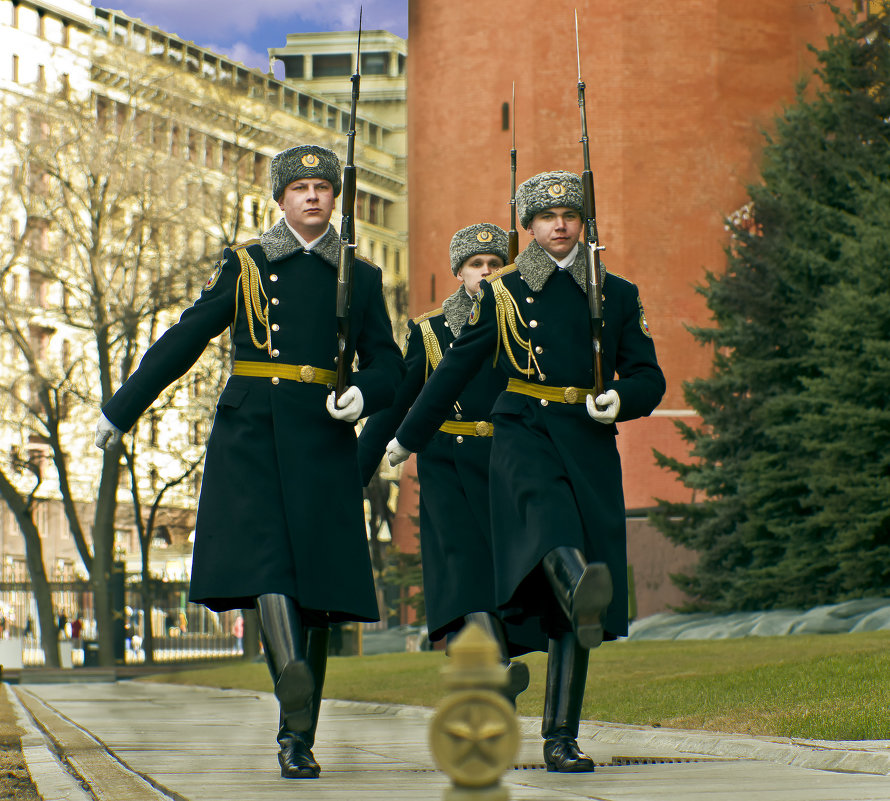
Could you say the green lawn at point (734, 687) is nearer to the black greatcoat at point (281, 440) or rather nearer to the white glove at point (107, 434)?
the black greatcoat at point (281, 440)

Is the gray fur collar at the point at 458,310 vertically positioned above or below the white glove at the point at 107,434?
above

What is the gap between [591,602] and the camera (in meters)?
5.79

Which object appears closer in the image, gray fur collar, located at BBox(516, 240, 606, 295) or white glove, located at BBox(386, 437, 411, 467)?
gray fur collar, located at BBox(516, 240, 606, 295)

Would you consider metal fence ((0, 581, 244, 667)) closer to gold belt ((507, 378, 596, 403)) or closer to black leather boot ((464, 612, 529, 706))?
black leather boot ((464, 612, 529, 706))

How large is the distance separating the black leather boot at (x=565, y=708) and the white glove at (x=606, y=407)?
86cm

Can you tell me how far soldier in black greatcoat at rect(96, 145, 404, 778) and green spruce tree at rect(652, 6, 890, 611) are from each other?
16619 mm

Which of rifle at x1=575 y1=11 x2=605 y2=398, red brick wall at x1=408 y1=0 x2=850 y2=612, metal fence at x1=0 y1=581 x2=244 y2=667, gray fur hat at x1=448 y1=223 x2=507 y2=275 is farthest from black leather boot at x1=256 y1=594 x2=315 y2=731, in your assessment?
metal fence at x1=0 y1=581 x2=244 y2=667

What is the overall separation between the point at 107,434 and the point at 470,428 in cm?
202

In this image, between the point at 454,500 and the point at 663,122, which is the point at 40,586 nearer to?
the point at 663,122

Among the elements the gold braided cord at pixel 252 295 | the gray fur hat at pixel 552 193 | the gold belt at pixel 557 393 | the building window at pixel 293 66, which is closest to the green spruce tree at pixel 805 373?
the gray fur hat at pixel 552 193

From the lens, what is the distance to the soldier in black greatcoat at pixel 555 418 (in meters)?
6.39

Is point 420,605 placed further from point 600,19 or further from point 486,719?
point 486,719

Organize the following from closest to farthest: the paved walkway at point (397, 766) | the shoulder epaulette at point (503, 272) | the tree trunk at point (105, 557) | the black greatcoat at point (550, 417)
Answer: the paved walkway at point (397, 766) → the black greatcoat at point (550, 417) → the shoulder epaulette at point (503, 272) → the tree trunk at point (105, 557)

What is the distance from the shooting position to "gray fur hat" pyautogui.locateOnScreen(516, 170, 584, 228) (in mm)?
6945
